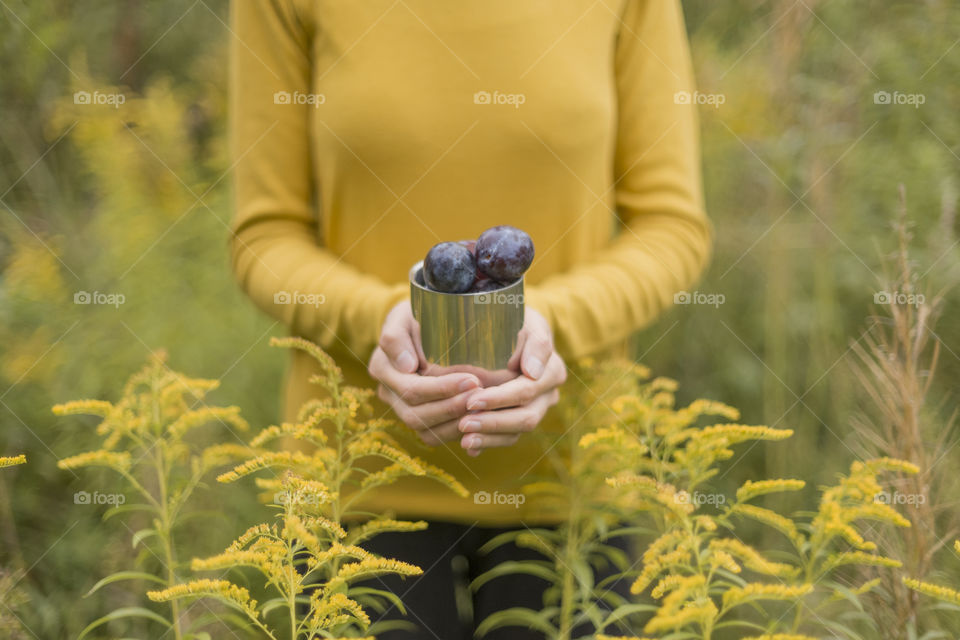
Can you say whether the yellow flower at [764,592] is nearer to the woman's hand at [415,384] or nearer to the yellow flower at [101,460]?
the woman's hand at [415,384]

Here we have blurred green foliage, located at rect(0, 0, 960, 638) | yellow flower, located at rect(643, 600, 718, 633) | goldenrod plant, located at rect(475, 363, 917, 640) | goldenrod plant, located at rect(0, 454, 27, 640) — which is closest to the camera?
yellow flower, located at rect(643, 600, 718, 633)

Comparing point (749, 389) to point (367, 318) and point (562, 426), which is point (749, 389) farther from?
point (367, 318)

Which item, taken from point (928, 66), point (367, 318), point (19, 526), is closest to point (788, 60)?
point (928, 66)

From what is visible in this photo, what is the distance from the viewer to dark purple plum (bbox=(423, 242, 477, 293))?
0.94 metres

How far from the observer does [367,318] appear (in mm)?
1165

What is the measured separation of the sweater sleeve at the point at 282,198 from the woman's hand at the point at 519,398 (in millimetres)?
218

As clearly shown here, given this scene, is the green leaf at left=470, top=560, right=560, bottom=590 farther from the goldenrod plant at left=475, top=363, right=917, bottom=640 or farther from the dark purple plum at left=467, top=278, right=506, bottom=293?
the dark purple plum at left=467, top=278, right=506, bottom=293

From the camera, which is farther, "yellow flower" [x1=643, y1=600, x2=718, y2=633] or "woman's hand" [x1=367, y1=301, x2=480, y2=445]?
"woman's hand" [x1=367, y1=301, x2=480, y2=445]

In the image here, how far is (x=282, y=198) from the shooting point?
1287 millimetres

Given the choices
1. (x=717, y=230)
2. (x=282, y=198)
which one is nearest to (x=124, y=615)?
(x=282, y=198)

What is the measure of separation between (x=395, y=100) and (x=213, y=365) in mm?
1269

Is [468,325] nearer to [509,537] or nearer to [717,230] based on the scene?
[509,537]

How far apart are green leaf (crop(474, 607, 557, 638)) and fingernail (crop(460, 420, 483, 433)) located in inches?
8.4

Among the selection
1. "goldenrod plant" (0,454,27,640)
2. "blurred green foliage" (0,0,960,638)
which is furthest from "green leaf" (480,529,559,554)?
"blurred green foliage" (0,0,960,638)
